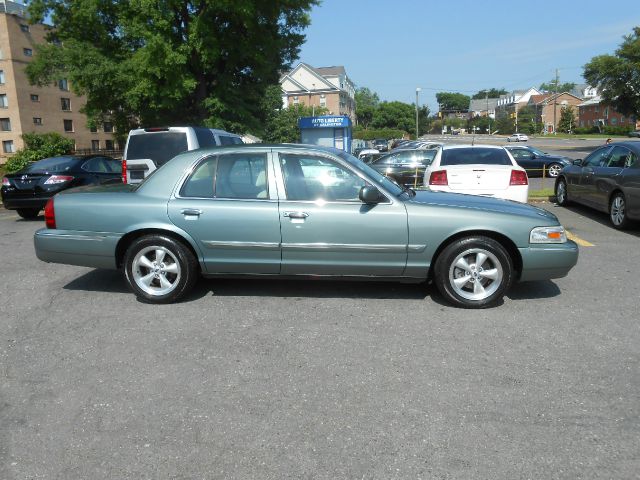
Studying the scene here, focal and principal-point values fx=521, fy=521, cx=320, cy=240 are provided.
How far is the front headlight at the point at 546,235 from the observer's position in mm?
4898

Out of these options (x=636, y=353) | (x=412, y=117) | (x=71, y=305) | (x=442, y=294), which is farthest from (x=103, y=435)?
(x=412, y=117)

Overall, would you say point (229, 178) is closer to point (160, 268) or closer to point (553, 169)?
point (160, 268)

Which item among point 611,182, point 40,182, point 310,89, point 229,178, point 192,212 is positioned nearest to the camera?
point 192,212

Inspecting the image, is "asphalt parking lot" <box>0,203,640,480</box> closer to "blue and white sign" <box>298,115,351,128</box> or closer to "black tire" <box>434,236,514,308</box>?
"black tire" <box>434,236,514,308</box>

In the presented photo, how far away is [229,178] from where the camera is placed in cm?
514

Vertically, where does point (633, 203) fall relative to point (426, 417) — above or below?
above

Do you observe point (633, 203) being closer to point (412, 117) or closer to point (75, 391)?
point (75, 391)

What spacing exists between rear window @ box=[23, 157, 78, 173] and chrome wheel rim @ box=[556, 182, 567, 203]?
1110cm

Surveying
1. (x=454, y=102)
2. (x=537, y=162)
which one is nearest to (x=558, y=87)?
(x=454, y=102)

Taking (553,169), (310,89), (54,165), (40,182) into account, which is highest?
(310,89)

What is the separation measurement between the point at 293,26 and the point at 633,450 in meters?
26.2

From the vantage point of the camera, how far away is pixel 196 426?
3.01 metres

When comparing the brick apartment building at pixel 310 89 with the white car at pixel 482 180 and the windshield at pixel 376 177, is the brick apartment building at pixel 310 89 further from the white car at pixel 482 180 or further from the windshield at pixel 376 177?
the windshield at pixel 376 177

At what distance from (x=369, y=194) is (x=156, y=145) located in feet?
19.5
